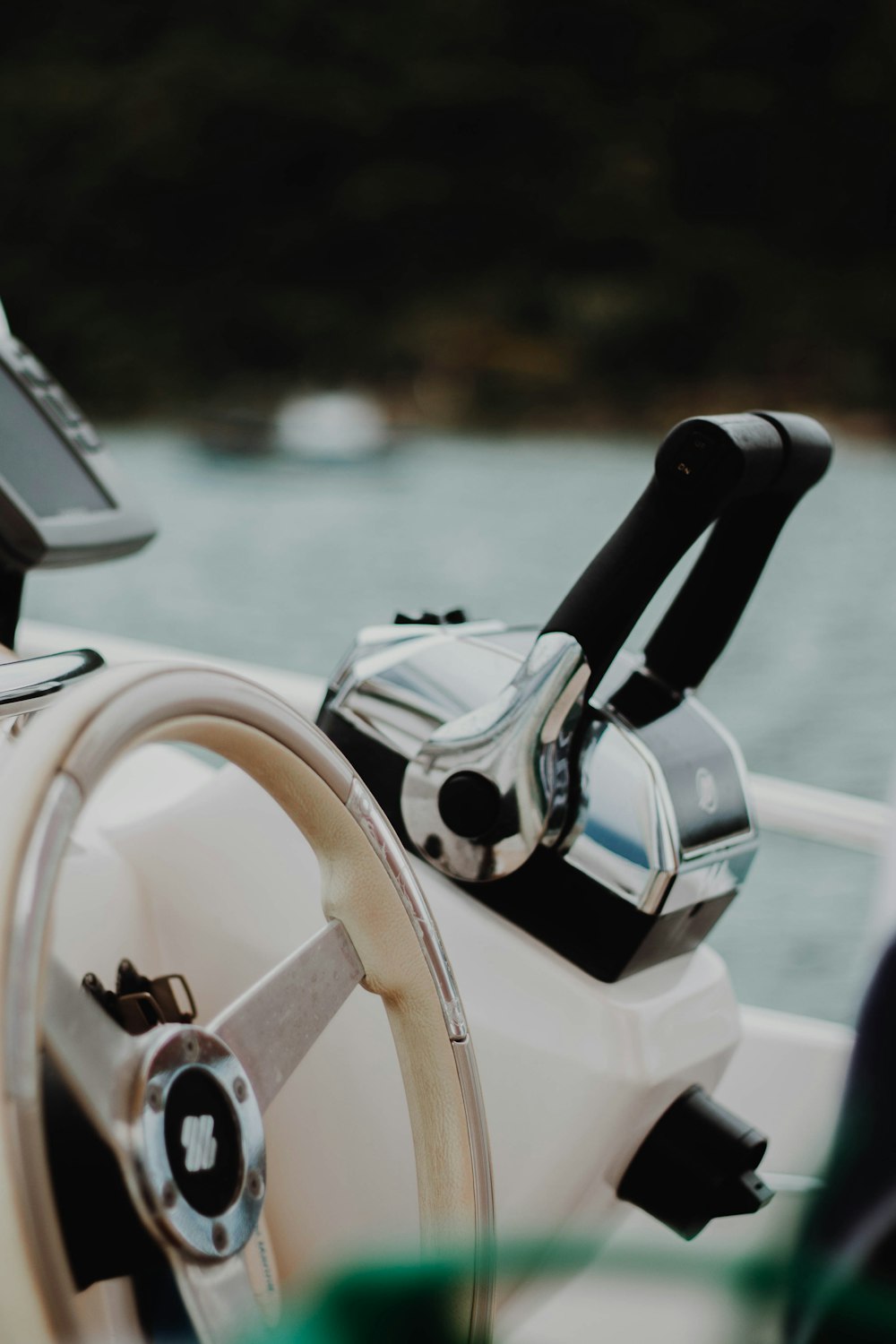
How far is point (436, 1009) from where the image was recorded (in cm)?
59

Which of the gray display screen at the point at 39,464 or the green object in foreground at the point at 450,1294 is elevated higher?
the gray display screen at the point at 39,464

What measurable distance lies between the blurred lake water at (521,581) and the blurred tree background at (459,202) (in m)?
0.99

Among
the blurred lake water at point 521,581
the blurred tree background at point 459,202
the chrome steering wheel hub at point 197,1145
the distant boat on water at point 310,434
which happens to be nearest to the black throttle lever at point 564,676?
the chrome steering wheel hub at point 197,1145

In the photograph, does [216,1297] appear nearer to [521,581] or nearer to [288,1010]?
[288,1010]

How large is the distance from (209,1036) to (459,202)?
1293 cm

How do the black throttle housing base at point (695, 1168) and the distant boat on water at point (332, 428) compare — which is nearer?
the black throttle housing base at point (695, 1168)

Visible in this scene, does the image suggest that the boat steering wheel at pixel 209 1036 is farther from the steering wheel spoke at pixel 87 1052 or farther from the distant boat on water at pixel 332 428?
the distant boat on water at pixel 332 428

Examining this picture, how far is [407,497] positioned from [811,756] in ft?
16.5

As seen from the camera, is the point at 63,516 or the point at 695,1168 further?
the point at 63,516

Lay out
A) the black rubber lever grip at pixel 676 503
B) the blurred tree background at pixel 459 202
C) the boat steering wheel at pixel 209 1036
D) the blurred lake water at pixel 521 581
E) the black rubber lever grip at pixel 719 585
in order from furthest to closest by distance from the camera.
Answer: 1. the blurred tree background at pixel 459 202
2. the blurred lake water at pixel 521 581
3. the black rubber lever grip at pixel 719 585
4. the black rubber lever grip at pixel 676 503
5. the boat steering wheel at pixel 209 1036

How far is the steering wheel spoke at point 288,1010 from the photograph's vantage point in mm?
503

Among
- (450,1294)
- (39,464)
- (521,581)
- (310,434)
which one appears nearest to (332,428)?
(310,434)

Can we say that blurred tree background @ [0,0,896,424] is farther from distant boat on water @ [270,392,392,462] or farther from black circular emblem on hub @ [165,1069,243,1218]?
black circular emblem on hub @ [165,1069,243,1218]

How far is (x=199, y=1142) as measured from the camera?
0.46 metres
